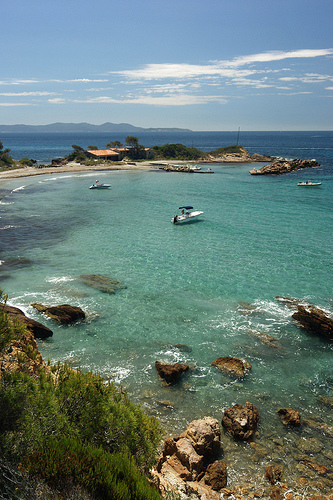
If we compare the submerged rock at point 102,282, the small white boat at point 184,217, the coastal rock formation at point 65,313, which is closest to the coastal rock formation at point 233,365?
the coastal rock formation at point 65,313

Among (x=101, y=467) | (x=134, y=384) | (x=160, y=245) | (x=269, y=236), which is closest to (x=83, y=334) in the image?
(x=134, y=384)

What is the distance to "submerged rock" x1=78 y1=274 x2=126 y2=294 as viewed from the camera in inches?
911

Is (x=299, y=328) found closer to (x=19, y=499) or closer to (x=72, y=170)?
(x=19, y=499)

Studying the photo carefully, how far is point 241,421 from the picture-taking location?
11.8m

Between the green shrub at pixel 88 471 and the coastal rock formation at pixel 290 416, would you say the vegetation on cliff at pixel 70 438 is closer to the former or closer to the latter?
the green shrub at pixel 88 471

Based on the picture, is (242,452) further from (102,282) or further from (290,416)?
(102,282)

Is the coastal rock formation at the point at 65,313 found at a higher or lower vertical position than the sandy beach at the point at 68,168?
lower

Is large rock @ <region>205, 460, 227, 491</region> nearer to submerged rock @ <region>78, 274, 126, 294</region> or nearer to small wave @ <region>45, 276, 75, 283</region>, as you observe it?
submerged rock @ <region>78, 274, 126, 294</region>

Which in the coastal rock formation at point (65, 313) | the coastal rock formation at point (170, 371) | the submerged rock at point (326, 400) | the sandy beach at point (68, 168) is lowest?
the submerged rock at point (326, 400)

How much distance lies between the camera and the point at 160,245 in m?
33.0

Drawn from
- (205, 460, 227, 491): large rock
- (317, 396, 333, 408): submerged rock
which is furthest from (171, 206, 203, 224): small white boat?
(205, 460, 227, 491): large rock

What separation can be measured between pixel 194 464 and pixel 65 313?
11.4 metres

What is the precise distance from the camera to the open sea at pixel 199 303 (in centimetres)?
1275

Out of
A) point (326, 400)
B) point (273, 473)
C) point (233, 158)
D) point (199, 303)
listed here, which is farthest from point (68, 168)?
point (273, 473)
